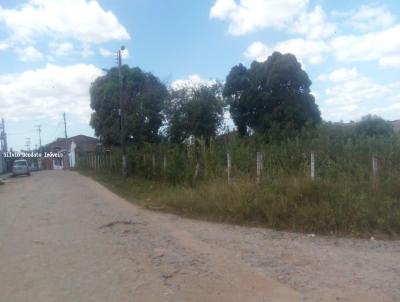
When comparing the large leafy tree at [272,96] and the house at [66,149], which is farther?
the house at [66,149]

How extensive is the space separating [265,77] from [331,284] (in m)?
28.3

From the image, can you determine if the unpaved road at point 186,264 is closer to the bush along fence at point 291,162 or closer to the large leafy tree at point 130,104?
the bush along fence at point 291,162

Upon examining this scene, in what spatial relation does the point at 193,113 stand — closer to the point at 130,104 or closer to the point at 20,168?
the point at 130,104

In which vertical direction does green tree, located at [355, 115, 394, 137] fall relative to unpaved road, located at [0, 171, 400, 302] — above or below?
above

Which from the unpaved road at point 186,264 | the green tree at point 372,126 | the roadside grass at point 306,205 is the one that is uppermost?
the green tree at point 372,126

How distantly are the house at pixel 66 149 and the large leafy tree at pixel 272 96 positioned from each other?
4444 cm

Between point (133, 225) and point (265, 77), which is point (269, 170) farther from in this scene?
point (265, 77)

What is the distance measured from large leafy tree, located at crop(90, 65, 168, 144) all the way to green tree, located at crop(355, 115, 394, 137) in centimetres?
1291

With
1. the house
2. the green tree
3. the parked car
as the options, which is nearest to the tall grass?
the green tree

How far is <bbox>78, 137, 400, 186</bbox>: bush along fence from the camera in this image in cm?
1127

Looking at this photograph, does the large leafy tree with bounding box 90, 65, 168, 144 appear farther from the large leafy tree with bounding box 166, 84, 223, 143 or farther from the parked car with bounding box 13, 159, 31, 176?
the parked car with bounding box 13, 159, 31, 176

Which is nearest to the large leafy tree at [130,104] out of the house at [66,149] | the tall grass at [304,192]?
the tall grass at [304,192]

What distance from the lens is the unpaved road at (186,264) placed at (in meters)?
5.55

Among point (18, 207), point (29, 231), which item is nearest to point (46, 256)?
point (29, 231)
